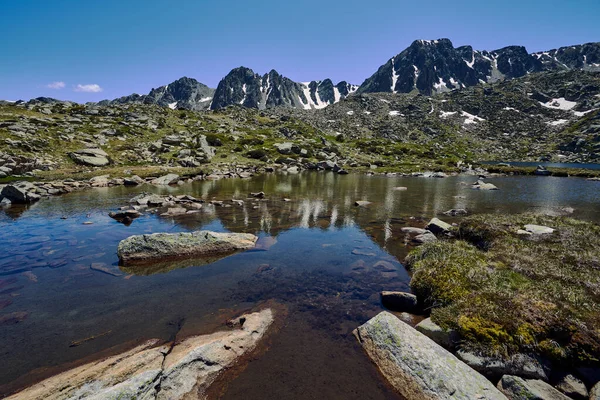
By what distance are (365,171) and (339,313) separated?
79.6m

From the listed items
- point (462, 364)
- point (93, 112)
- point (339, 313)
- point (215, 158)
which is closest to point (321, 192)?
point (339, 313)

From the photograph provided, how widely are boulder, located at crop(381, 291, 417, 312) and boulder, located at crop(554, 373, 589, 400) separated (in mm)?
4711

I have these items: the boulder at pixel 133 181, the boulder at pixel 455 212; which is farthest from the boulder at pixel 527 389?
the boulder at pixel 133 181

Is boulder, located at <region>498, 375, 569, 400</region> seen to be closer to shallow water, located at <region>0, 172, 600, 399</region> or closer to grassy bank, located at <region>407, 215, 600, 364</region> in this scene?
grassy bank, located at <region>407, 215, 600, 364</region>

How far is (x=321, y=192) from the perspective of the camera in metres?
44.9

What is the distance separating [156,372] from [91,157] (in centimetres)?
6803

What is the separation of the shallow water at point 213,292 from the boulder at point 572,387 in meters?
4.41

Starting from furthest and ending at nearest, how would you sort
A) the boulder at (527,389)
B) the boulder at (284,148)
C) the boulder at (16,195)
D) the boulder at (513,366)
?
the boulder at (284,148) → the boulder at (16,195) → the boulder at (513,366) → the boulder at (527,389)

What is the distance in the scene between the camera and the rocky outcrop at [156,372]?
679 centimetres

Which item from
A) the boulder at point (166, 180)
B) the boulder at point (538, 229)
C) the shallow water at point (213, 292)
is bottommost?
the shallow water at point (213, 292)

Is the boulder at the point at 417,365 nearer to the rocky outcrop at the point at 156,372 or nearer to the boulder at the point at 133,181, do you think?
the rocky outcrop at the point at 156,372

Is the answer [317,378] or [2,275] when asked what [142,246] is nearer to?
[2,275]

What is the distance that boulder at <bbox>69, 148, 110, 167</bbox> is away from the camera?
5759 cm

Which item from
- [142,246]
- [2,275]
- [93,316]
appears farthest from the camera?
[142,246]
